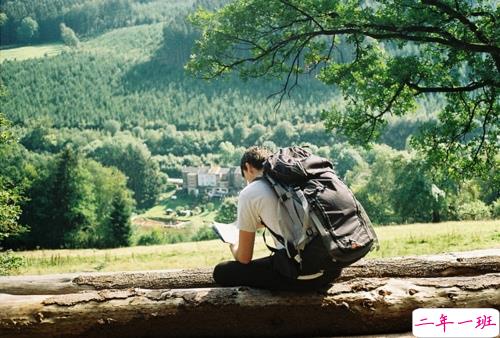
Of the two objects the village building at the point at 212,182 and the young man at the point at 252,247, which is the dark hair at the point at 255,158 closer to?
the young man at the point at 252,247

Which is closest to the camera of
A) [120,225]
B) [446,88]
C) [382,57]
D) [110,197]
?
[446,88]

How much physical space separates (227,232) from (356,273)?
174 centimetres

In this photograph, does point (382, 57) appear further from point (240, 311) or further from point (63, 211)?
point (63, 211)

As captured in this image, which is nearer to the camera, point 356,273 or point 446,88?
point 356,273

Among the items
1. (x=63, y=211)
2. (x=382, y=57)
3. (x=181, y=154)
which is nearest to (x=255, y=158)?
(x=382, y=57)

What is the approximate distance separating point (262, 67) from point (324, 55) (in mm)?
1965

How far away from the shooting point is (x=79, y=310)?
4961 mm

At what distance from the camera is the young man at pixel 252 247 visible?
4.66m

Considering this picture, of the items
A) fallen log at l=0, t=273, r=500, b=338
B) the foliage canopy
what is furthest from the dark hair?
the foliage canopy

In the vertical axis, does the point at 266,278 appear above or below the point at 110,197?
above

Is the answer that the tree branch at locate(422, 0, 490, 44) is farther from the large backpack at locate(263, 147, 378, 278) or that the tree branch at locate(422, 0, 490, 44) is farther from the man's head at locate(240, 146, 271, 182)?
the large backpack at locate(263, 147, 378, 278)

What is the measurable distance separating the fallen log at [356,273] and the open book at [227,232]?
1097 millimetres

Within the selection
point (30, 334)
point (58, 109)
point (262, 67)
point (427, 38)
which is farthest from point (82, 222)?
point (58, 109)

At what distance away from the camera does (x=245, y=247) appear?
4.88 m
